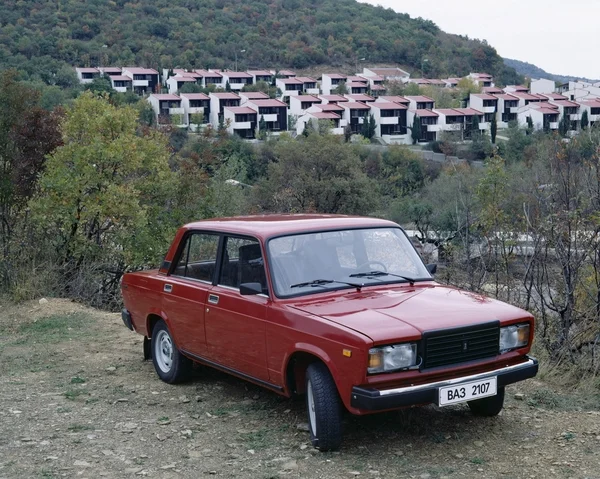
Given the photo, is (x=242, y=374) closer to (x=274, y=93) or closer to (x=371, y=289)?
(x=371, y=289)

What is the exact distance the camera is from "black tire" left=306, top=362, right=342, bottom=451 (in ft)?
17.5

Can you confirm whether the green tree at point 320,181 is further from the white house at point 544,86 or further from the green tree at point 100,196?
the white house at point 544,86

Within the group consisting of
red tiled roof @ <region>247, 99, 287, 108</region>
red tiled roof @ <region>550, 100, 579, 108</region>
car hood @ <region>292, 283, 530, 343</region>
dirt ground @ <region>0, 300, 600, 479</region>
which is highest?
red tiled roof @ <region>550, 100, 579, 108</region>

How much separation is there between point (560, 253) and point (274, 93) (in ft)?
327

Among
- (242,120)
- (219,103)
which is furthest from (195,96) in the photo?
(242,120)

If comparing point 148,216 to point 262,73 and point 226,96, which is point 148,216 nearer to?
point 226,96

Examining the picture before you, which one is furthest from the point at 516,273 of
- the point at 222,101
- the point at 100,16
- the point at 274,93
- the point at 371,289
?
the point at 100,16

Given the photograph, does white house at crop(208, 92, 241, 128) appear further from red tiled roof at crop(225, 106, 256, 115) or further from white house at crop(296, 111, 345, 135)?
white house at crop(296, 111, 345, 135)

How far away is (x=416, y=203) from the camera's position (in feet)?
163

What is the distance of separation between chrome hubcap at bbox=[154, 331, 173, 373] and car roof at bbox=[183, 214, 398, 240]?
124cm

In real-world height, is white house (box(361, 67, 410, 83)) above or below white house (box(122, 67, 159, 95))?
above

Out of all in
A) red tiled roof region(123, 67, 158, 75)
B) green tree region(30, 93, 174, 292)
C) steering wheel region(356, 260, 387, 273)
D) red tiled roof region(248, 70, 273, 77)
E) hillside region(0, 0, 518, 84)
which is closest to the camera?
steering wheel region(356, 260, 387, 273)

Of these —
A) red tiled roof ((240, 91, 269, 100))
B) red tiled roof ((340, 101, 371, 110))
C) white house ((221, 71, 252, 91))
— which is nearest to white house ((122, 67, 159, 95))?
white house ((221, 71, 252, 91))

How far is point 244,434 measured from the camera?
6.02 metres
